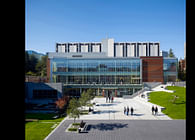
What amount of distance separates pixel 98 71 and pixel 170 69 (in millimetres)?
25100

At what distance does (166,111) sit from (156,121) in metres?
5.70

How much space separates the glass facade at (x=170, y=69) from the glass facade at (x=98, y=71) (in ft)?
33.3

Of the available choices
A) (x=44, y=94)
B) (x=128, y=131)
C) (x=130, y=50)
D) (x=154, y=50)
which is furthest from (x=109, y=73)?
(x=154, y=50)

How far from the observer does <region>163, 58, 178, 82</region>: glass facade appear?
177 ft

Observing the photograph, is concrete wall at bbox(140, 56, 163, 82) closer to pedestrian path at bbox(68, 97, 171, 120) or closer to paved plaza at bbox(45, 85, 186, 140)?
pedestrian path at bbox(68, 97, 171, 120)

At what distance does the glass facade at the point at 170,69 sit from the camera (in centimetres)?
5391

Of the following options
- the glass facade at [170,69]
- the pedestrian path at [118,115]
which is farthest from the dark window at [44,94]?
the glass facade at [170,69]

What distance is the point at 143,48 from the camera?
100438 millimetres

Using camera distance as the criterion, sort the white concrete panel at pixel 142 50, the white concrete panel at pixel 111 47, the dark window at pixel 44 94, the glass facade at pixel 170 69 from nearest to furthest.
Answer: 1. the dark window at pixel 44 94
2. the glass facade at pixel 170 69
3. the white concrete panel at pixel 111 47
4. the white concrete panel at pixel 142 50

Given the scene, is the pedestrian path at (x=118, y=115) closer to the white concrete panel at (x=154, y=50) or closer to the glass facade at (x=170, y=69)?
the glass facade at (x=170, y=69)

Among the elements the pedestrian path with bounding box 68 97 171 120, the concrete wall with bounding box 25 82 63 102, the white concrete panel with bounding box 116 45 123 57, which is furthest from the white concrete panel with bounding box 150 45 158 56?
the pedestrian path with bounding box 68 97 171 120
